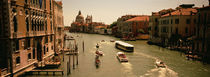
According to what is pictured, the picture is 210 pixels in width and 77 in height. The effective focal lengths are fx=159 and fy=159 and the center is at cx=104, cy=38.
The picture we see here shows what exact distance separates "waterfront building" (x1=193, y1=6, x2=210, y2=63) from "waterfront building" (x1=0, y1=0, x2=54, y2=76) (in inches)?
993

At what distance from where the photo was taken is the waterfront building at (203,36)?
25872 mm

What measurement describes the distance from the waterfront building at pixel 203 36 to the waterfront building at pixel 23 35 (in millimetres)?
25232

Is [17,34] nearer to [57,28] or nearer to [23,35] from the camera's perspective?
[23,35]

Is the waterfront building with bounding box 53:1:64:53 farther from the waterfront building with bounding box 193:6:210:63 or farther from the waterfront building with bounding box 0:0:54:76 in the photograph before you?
the waterfront building with bounding box 193:6:210:63

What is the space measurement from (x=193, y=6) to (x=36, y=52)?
4563cm

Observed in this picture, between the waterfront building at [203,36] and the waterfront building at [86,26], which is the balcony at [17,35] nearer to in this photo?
the waterfront building at [203,36]

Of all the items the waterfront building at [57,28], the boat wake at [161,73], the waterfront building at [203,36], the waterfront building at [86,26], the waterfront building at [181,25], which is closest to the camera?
the boat wake at [161,73]

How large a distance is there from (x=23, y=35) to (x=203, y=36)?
27.9m

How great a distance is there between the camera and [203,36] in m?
27.4

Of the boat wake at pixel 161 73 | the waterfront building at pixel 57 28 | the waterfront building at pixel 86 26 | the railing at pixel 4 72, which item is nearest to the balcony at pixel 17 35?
the railing at pixel 4 72

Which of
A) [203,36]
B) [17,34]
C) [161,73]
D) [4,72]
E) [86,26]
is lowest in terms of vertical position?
[161,73]

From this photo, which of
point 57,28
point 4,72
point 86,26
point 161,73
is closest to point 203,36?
point 161,73

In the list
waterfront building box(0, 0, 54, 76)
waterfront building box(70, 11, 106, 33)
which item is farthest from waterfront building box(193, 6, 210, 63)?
waterfront building box(70, 11, 106, 33)

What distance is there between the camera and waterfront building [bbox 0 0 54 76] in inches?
607
